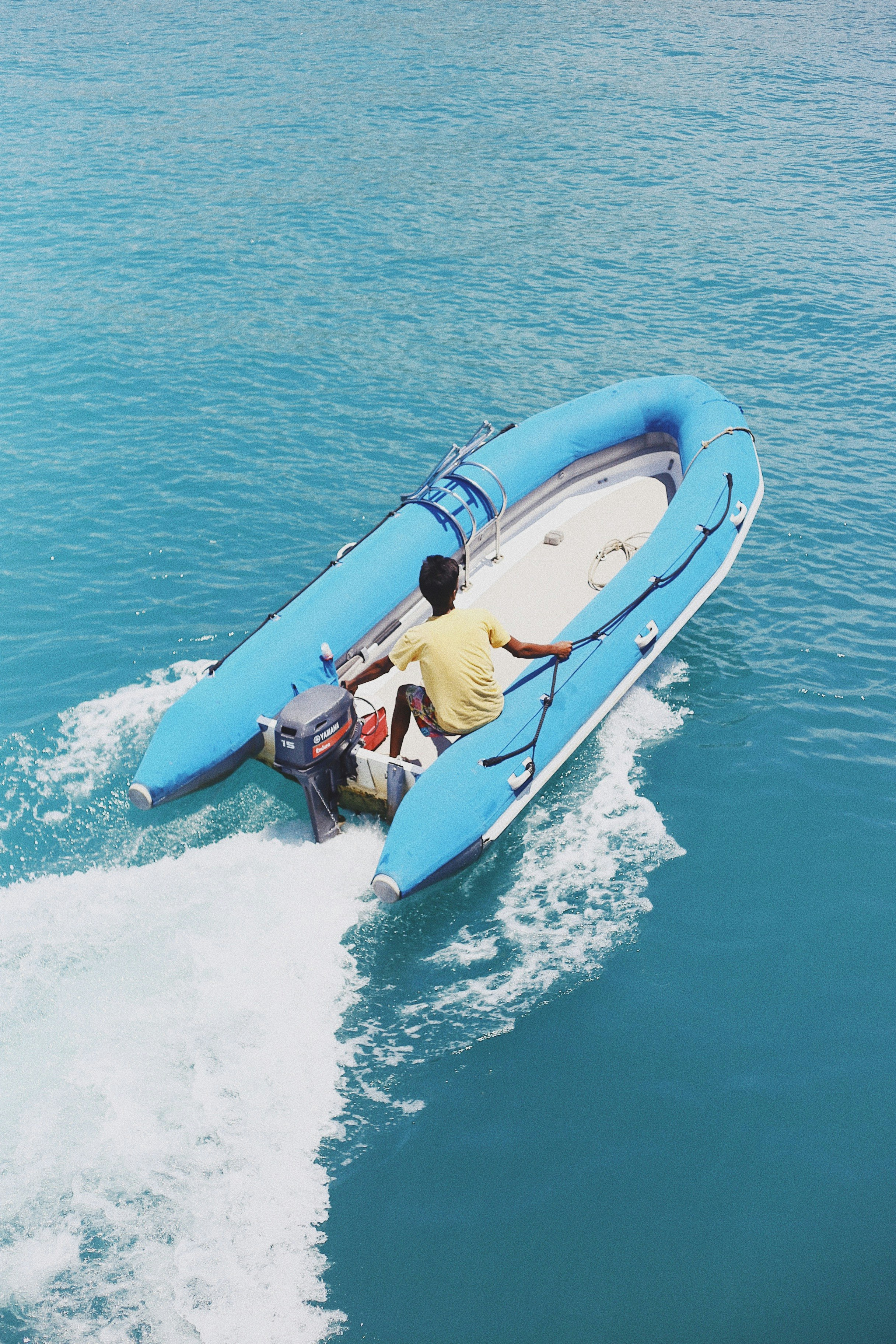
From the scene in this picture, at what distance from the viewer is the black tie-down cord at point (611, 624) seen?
5.22 meters

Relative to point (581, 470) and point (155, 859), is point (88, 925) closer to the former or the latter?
point (155, 859)

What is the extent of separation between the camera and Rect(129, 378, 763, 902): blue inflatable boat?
202 inches

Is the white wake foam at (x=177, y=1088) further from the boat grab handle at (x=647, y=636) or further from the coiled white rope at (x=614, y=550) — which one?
the coiled white rope at (x=614, y=550)

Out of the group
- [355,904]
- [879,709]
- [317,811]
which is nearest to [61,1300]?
[355,904]

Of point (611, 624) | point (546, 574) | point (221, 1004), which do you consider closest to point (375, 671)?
point (611, 624)

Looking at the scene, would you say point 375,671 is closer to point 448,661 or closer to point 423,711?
point 423,711

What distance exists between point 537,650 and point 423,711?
0.62m

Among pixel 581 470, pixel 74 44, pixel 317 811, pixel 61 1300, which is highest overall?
pixel 74 44

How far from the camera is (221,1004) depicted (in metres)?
4.45

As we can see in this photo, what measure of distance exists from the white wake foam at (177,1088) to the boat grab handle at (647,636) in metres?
1.85

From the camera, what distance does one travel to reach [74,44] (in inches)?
845

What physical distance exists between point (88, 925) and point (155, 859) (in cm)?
52

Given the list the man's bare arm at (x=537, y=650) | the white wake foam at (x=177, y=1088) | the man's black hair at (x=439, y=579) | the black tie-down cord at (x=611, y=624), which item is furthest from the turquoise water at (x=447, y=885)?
the man's black hair at (x=439, y=579)

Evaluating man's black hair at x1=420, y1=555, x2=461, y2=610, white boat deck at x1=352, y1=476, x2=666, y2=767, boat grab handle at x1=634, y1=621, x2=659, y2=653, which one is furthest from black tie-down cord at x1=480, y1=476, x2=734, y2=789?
man's black hair at x1=420, y1=555, x2=461, y2=610
